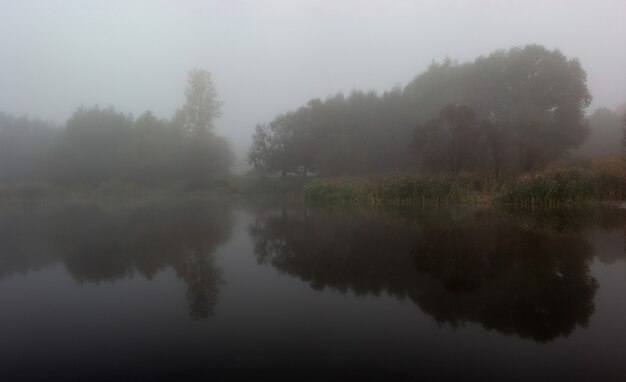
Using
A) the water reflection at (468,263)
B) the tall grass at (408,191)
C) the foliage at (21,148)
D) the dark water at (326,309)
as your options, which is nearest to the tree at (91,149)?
the foliage at (21,148)

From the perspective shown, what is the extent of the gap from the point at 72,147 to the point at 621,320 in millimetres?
51269

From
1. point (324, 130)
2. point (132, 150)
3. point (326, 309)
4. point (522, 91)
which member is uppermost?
point (522, 91)

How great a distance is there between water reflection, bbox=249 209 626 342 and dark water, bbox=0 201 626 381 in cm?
3

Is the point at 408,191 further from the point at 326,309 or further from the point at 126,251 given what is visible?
the point at 326,309

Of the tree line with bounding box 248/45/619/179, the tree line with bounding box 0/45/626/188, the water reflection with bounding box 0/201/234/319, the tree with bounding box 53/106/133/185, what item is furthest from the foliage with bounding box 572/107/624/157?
the tree with bounding box 53/106/133/185

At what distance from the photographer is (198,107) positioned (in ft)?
169

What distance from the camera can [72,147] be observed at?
46.3 m

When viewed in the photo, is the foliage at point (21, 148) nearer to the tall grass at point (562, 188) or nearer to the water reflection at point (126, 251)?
the water reflection at point (126, 251)

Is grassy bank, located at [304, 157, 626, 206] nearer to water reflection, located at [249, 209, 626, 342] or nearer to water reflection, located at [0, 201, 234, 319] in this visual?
water reflection, located at [249, 209, 626, 342]

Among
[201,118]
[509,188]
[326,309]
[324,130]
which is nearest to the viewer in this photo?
[326,309]

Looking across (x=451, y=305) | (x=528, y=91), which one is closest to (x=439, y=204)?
(x=451, y=305)

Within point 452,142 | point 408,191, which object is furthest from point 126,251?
point 452,142

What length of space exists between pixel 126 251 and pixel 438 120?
68.1ft

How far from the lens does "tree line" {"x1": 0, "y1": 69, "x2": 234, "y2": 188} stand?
4481cm
